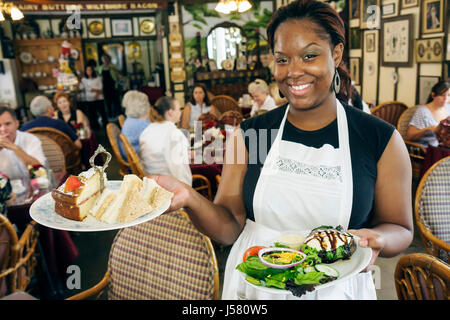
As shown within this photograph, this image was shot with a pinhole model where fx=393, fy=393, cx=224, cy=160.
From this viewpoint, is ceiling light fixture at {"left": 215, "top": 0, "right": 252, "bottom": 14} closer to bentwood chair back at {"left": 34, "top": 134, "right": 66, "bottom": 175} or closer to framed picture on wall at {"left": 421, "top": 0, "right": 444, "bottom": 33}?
framed picture on wall at {"left": 421, "top": 0, "right": 444, "bottom": 33}

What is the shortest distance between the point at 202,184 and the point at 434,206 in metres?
2.15

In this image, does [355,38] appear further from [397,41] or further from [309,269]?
[309,269]

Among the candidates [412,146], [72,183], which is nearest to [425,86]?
[412,146]

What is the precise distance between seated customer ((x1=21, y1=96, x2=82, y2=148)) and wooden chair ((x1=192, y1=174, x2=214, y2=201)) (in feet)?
5.31

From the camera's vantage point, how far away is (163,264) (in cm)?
152

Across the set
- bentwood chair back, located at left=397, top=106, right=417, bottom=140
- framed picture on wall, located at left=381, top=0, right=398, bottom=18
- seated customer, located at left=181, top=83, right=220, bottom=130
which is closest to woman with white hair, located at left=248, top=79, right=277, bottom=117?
seated customer, located at left=181, top=83, right=220, bottom=130

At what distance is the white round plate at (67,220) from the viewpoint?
85 centimetres

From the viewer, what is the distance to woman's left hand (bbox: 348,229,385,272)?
1023 millimetres

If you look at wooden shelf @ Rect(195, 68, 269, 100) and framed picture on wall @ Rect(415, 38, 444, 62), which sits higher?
framed picture on wall @ Rect(415, 38, 444, 62)

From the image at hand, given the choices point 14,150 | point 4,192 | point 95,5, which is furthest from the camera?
point 95,5

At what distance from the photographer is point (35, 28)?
10.6 metres

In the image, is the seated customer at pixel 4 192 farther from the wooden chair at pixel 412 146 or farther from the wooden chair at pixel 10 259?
the wooden chair at pixel 412 146

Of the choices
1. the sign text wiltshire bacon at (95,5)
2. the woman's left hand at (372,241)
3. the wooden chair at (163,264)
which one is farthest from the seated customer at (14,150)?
the sign text wiltshire bacon at (95,5)

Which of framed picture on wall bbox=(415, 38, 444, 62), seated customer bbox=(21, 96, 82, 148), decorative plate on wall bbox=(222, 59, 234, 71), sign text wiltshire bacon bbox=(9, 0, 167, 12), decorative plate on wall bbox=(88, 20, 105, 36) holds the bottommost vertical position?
seated customer bbox=(21, 96, 82, 148)
